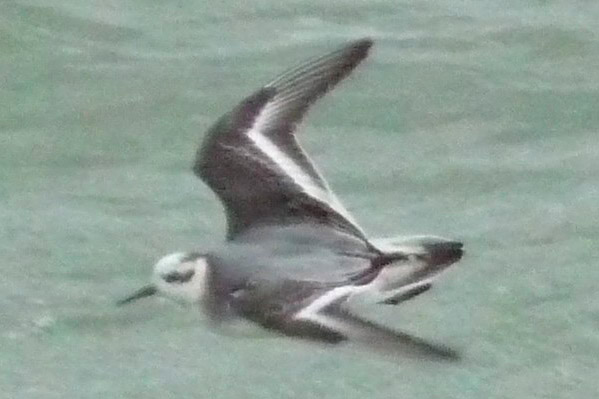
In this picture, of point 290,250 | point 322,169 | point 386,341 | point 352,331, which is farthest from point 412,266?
point 322,169

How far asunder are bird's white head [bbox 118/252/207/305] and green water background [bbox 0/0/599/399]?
1.93ft

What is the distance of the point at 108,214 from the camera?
26.6 feet

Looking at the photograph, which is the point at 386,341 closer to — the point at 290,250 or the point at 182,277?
the point at 290,250

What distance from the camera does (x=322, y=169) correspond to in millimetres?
8422

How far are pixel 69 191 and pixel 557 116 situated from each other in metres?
2.10

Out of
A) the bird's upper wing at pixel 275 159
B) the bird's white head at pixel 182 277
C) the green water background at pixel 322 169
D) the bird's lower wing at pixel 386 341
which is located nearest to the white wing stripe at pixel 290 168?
the bird's upper wing at pixel 275 159

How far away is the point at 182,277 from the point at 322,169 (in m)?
2.24

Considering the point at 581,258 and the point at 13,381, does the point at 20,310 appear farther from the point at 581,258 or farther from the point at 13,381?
the point at 581,258

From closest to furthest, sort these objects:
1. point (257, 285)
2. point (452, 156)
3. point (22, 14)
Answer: point (257, 285) → point (452, 156) → point (22, 14)

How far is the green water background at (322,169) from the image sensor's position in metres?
6.96

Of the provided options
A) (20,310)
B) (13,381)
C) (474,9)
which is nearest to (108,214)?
(20,310)

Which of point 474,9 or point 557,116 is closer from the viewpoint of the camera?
point 557,116

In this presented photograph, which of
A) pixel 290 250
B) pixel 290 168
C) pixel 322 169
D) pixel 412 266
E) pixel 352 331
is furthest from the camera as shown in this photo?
pixel 322 169

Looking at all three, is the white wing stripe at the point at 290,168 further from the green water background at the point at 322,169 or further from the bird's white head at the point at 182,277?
the green water background at the point at 322,169
